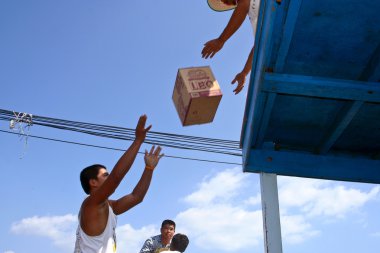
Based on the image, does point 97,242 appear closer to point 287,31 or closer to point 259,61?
point 259,61

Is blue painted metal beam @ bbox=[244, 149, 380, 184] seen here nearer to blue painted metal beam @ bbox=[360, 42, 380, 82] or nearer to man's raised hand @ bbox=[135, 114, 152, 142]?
blue painted metal beam @ bbox=[360, 42, 380, 82]

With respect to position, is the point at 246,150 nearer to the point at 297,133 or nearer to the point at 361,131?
the point at 297,133

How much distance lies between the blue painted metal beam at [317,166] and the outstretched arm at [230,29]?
0.96 meters

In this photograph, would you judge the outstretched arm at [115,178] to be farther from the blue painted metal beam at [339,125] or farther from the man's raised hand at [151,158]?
the blue painted metal beam at [339,125]

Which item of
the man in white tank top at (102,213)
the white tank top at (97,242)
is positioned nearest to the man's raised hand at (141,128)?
the man in white tank top at (102,213)

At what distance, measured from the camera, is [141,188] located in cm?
335

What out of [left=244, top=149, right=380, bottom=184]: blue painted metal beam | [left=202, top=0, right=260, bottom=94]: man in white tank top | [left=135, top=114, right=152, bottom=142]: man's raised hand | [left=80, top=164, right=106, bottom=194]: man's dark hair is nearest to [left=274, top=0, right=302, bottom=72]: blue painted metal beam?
[left=202, top=0, right=260, bottom=94]: man in white tank top

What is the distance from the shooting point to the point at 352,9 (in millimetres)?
2412

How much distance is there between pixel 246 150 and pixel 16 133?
7.78m

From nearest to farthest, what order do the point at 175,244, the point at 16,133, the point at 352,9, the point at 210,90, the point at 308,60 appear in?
the point at 352,9
the point at 308,60
the point at 210,90
the point at 175,244
the point at 16,133

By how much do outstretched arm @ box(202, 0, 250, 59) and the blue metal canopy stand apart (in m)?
0.56

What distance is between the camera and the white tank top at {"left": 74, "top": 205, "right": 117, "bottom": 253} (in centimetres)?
267

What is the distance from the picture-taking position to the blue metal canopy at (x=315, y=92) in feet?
8.17

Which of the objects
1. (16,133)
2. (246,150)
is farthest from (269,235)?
(16,133)
